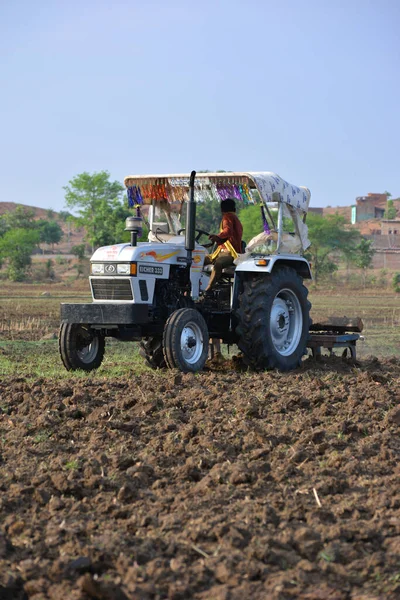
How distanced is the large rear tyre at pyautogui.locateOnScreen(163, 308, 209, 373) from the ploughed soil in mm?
957

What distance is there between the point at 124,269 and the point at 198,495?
15.8ft

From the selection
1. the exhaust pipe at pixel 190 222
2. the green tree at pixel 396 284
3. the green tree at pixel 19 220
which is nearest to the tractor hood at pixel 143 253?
the exhaust pipe at pixel 190 222

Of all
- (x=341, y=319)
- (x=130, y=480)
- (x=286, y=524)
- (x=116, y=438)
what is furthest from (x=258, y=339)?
(x=286, y=524)

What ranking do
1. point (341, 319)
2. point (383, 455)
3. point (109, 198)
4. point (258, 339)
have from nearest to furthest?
point (383, 455) < point (258, 339) < point (341, 319) < point (109, 198)

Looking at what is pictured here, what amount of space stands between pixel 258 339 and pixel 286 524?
5.49 meters

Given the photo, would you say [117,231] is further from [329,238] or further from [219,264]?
[219,264]

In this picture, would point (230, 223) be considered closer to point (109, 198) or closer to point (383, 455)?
point (383, 455)

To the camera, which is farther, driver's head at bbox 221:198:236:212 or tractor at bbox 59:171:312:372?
driver's head at bbox 221:198:236:212

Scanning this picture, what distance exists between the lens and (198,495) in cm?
529

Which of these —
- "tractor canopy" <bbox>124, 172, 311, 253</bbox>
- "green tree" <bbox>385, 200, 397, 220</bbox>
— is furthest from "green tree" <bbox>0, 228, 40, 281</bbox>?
"tractor canopy" <bbox>124, 172, 311, 253</bbox>

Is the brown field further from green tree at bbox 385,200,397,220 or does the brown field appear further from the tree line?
green tree at bbox 385,200,397,220

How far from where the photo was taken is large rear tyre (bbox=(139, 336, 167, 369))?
1083cm

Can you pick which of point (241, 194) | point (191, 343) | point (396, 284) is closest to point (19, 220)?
point (396, 284)

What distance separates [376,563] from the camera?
4.32 m
